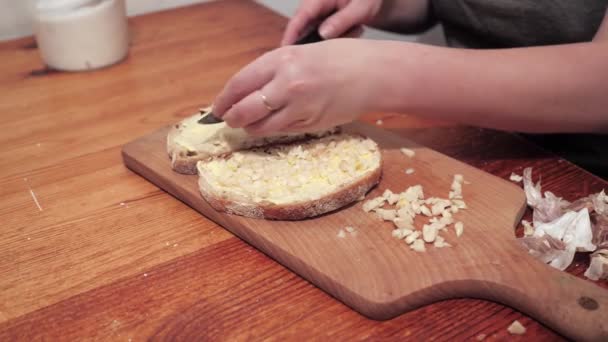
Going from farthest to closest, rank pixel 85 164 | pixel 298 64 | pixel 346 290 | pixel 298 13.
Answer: pixel 298 13 → pixel 85 164 → pixel 298 64 → pixel 346 290

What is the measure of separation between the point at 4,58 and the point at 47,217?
2.61ft

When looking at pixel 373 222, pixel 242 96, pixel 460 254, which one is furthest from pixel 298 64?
pixel 460 254

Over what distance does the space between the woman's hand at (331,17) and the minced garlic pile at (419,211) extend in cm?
43

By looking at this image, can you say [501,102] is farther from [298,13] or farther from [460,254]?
[298,13]

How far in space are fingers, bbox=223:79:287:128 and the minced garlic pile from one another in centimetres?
22

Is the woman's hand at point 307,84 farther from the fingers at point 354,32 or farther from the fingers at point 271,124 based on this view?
the fingers at point 354,32

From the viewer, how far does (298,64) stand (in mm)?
949

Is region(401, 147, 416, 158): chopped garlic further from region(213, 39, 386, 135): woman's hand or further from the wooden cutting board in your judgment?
region(213, 39, 386, 135): woman's hand

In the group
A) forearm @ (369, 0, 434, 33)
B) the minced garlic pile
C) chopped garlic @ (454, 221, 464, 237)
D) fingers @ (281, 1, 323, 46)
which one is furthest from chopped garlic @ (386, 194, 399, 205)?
forearm @ (369, 0, 434, 33)

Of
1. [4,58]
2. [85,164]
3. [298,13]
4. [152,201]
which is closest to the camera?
[152,201]

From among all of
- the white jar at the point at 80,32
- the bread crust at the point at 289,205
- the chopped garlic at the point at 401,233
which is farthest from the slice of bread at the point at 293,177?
the white jar at the point at 80,32

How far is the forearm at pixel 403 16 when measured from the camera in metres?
1.47

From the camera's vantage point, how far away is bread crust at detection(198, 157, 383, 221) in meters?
0.96

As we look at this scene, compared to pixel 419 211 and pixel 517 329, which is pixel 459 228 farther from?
pixel 517 329
